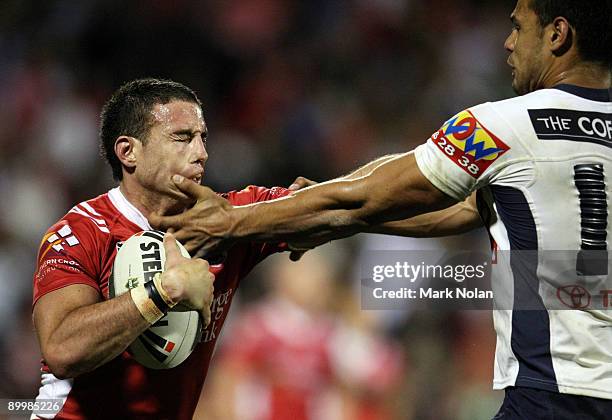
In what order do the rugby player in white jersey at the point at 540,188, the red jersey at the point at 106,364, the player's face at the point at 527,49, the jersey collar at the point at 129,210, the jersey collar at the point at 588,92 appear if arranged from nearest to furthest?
→ the rugby player in white jersey at the point at 540,188 < the jersey collar at the point at 588,92 < the player's face at the point at 527,49 < the red jersey at the point at 106,364 < the jersey collar at the point at 129,210

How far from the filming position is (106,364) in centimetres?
313

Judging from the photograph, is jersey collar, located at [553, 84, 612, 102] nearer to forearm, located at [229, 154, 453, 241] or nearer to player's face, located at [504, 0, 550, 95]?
player's face, located at [504, 0, 550, 95]

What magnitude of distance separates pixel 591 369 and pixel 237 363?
3.34m

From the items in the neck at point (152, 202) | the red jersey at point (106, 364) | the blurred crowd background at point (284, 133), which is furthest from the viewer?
the blurred crowd background at point (284, 133)

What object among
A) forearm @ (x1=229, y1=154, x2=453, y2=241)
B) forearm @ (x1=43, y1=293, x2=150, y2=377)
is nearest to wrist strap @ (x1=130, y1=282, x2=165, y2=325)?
forearm @ (x1=43, y1=293, x2=150, y2=377)

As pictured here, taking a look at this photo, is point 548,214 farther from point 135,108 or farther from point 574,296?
point 135,108

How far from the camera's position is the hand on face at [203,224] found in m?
2.96

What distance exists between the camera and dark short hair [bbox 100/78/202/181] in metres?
3.51

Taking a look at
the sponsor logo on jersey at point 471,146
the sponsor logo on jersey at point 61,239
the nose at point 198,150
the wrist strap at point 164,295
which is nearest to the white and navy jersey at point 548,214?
the sponsor logo on jersey at point 471,146

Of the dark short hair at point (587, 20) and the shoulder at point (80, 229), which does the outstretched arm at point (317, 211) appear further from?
the dark short hair at point (587, 20)

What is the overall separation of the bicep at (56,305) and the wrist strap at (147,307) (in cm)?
25

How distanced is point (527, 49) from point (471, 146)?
0.51m

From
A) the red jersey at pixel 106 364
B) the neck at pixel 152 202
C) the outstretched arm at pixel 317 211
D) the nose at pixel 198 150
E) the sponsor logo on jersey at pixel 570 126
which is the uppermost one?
the nose at pixel 198 150

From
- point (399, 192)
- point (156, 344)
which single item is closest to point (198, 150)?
point (156, 344)
